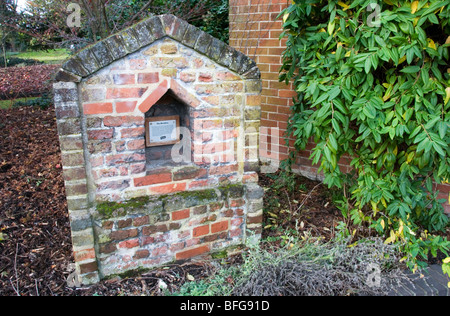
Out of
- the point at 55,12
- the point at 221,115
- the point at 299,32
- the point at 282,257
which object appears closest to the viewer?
the point at 282,257

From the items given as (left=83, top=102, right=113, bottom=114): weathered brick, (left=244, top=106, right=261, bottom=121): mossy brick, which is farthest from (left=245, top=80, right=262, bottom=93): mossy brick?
(left=83, top=102, right=113, bottom=114): weathered brick

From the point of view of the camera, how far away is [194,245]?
10.2 feet

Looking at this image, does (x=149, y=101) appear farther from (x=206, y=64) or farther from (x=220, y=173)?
(x=220, y=173)

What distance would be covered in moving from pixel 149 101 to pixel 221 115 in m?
0.63

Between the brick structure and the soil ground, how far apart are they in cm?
38

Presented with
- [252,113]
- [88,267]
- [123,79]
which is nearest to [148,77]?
[123,79]

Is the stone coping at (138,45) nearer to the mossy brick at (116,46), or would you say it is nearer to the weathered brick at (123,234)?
the mossy brick at (116,46)

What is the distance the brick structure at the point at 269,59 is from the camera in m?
4.52

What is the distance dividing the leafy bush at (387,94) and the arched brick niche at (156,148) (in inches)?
25.9

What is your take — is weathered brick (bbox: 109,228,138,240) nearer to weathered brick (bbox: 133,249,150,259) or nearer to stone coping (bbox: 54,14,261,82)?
A: weathered brick (bbox: 133,249,150,259)

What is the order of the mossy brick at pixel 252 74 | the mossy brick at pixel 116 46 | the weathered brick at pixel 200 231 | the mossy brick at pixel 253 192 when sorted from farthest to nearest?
the mossy brick at pixel 253 192
the weathered brick at pixel 200 231
the mossy brick at pixel 252 74
the mossy brick at pixel 116 46

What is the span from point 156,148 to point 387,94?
6.64 feet

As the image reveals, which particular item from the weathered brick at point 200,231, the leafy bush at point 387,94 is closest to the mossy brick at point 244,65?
the leafy bush at point 387,94
